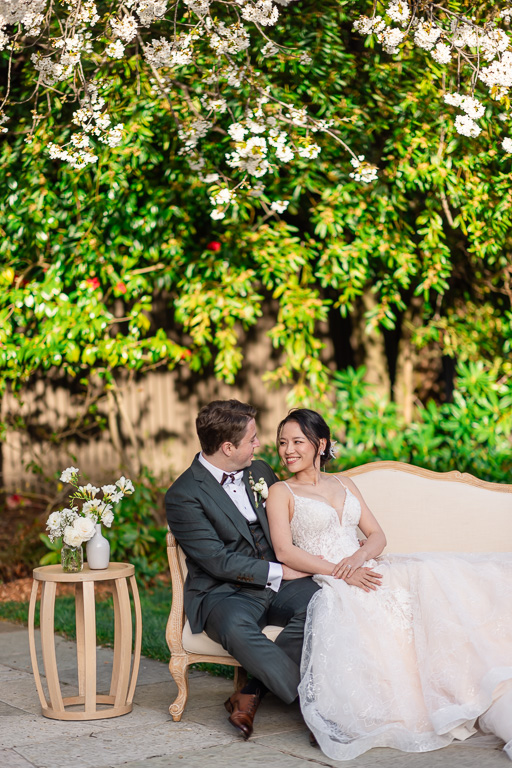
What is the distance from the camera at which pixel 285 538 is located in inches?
168

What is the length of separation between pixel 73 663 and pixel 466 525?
2.34 m

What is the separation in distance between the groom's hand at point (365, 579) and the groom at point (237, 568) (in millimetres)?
203

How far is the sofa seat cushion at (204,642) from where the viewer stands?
13.3 feet

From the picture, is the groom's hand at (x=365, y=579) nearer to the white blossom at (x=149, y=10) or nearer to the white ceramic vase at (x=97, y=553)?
the white ceramic vase at (x=97, y=553)

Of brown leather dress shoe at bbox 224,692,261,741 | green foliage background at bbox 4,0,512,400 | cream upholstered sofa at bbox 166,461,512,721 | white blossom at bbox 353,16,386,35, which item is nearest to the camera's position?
brown leather dress shoe at bbox 224,692,261,741

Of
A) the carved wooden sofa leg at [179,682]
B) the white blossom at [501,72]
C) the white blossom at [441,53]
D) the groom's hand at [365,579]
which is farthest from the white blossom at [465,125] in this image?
the carved wooden sofa leg at [179,682]

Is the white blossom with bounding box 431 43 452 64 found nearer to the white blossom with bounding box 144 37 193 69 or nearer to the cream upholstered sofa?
the white blossom with bounding box 144 37 193 69

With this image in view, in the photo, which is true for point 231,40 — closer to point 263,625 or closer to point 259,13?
point 259,13

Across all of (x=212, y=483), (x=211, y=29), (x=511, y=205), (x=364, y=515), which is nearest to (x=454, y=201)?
(x=511, y=205)

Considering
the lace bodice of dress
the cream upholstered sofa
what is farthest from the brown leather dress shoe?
the cream upholstered sofa

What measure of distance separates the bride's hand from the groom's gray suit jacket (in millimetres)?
325

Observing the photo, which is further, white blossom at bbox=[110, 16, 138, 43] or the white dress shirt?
white blossom at bbox=[110, 16, 138, 43]

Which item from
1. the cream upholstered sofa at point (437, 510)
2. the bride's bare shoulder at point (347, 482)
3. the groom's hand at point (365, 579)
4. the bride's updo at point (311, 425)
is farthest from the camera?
the cream upholstered sofa at point (437, 510)

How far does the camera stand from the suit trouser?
12.6 ft
